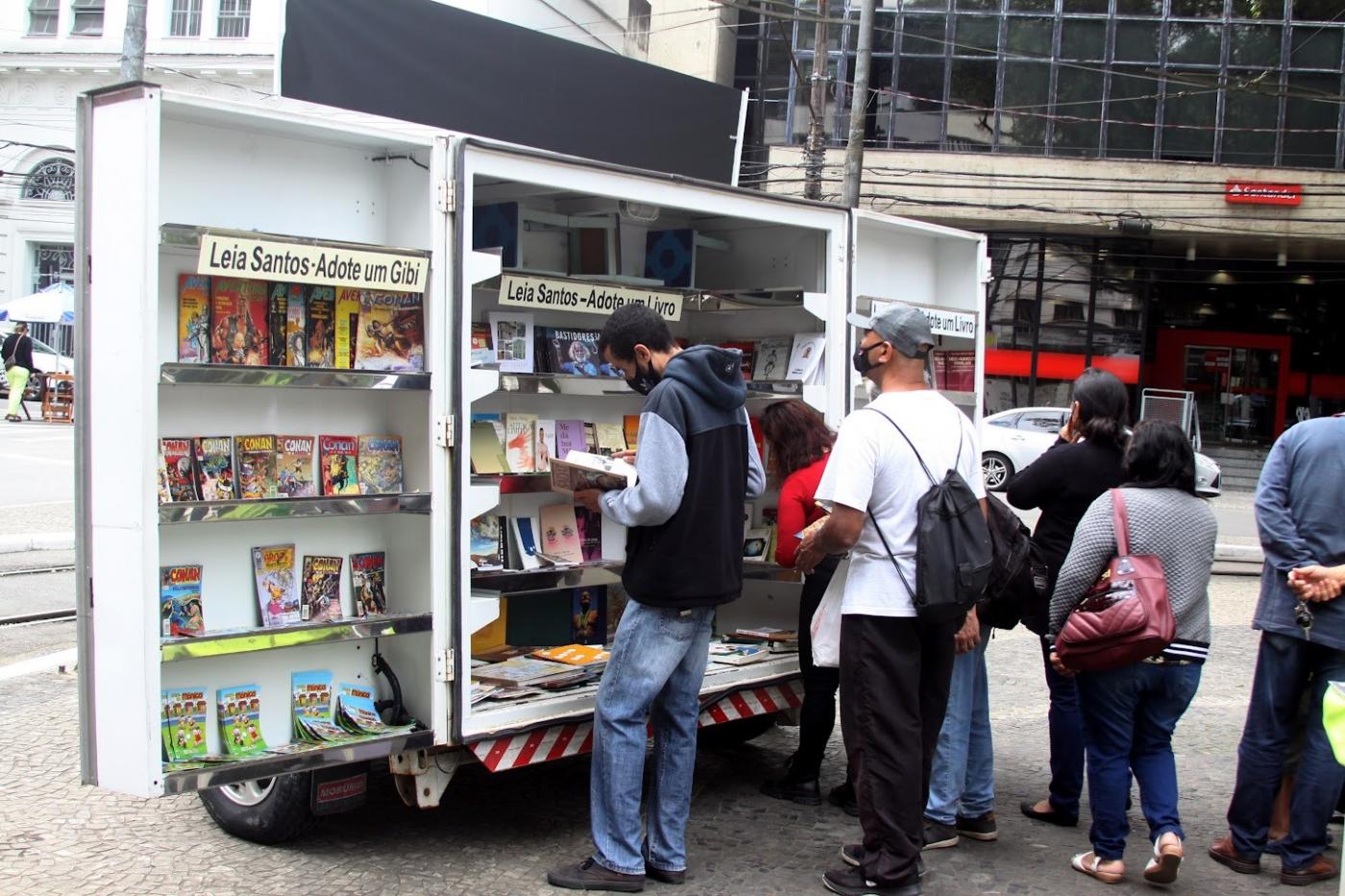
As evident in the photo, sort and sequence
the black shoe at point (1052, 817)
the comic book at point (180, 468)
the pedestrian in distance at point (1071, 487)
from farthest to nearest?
the black shoe at point (1052, 817)
the pedestrian in distance at point (1071, 487)
the comic book at point (180, 468)

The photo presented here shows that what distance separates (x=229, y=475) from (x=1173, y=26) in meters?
27.3

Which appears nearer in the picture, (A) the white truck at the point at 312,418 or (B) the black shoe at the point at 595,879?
(A) the white truck at the point at 312,418

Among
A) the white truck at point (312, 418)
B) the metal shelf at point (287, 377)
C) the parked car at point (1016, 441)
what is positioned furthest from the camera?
the parked car at point (1016, 441)

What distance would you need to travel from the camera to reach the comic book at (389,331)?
4.99m

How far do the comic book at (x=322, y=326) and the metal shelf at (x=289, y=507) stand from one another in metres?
0.54

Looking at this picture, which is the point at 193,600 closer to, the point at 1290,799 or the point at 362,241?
the point at 362,241

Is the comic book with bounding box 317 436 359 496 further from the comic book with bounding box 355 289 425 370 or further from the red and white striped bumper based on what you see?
the red and white striped bumper

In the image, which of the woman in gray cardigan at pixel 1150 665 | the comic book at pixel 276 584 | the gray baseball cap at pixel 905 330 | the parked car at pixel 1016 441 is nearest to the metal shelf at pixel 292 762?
the comic book at pixel 276 584

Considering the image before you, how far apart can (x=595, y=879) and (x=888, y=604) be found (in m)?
1.44

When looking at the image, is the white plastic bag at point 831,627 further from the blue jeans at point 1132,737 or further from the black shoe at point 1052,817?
the black shoe at point 1052,817

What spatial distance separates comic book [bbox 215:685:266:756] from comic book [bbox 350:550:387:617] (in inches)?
20.6

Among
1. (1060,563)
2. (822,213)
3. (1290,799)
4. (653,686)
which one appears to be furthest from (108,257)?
(1290,799)

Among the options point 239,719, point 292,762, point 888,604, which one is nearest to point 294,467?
point 239,719

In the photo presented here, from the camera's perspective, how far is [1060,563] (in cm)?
549
